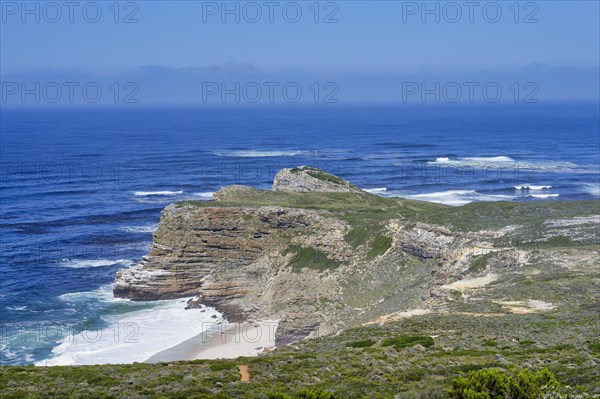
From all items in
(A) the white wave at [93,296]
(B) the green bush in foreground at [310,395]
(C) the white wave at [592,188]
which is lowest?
(A) the white wave at [93,296]

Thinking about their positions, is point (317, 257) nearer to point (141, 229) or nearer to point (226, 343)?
point (226, 343)

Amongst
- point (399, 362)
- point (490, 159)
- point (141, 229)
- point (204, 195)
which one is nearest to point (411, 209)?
point (141, 229)

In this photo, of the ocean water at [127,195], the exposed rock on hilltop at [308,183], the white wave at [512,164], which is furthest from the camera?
the white wave at [512,164]

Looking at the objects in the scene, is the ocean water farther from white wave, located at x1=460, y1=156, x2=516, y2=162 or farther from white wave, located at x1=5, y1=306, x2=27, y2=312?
white wave, located at x1=460, y1=156, x2=516, y2=162

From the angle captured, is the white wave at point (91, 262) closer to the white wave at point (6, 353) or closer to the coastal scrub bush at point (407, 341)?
the white wave at point (6, 353)

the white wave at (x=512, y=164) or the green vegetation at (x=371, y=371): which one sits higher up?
the white wave at (x=512, y=164)

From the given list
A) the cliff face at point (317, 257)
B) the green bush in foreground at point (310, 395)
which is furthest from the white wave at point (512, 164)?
the green bush in foreground at point (310, 395)
